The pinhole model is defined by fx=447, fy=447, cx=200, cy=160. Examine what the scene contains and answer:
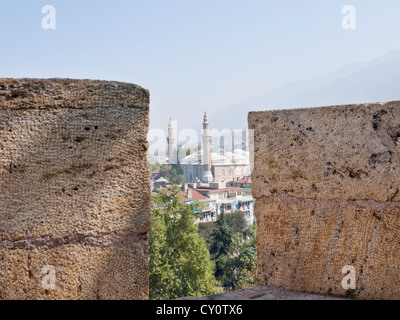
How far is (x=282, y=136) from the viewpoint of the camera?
2.43 m

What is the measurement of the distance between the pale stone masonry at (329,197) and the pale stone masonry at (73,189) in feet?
3.11

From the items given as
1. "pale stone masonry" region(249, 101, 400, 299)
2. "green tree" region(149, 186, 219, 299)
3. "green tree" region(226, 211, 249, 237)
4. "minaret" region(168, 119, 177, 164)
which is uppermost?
"minaret" region(168, 119, 177, 164)

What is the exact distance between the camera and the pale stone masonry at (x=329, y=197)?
2174 millimetres

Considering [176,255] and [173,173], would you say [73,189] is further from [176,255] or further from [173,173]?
[173,173]

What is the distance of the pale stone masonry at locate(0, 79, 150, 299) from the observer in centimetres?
159

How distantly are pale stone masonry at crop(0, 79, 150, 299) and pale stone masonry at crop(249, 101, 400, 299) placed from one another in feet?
3.11

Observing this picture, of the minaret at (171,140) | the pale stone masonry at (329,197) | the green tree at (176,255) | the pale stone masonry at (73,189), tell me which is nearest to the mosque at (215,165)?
the minaret at (171,140)

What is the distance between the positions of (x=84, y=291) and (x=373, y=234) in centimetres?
139

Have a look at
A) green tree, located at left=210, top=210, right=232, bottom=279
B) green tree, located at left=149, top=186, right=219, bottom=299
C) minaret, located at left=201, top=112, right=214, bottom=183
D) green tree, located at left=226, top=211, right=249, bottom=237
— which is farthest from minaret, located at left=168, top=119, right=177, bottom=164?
green tree, located at left=149, top=186, right=219, bottom=299

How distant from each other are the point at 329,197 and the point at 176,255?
1789cm

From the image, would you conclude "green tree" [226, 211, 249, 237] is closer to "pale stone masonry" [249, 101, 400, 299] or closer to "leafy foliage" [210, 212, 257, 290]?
"leafy foliage" [210, 212, 257, 290]

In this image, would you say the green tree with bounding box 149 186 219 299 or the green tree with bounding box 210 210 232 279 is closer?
the green tree with bounding box 149 186 219 299

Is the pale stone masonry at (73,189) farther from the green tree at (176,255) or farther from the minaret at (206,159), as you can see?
the minaret at (206,159)
